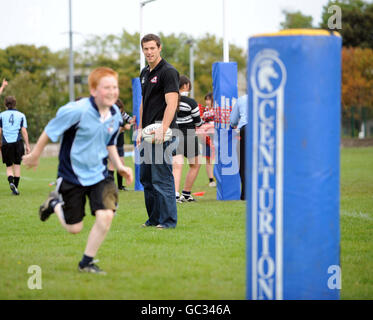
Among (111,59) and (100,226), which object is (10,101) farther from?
(111,59)

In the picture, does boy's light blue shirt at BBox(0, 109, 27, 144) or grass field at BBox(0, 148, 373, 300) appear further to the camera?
boy's light blue shirt at BBox(0, 109, 27, 144)

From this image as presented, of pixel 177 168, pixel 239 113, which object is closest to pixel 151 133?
pixel 239 113

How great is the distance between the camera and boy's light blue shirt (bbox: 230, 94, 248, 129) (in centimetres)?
1046

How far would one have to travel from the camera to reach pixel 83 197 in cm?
552

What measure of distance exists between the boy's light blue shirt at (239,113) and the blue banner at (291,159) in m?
6.42

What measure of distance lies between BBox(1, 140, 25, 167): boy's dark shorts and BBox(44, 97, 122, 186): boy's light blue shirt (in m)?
8.65

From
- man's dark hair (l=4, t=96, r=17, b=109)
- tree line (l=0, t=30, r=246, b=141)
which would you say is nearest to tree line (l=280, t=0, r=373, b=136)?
tree line (l=0, t=30, r=246, b=141)

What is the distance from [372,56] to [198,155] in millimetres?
39015

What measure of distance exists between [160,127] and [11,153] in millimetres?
7016

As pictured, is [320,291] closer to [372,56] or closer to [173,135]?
[173,135]

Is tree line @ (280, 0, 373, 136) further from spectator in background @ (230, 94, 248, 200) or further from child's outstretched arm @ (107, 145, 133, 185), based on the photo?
child's outstretched arm @ (107, 145, 133, 185)

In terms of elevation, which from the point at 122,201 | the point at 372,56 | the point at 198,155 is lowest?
the point at 122,201

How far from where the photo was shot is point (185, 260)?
600 cm
